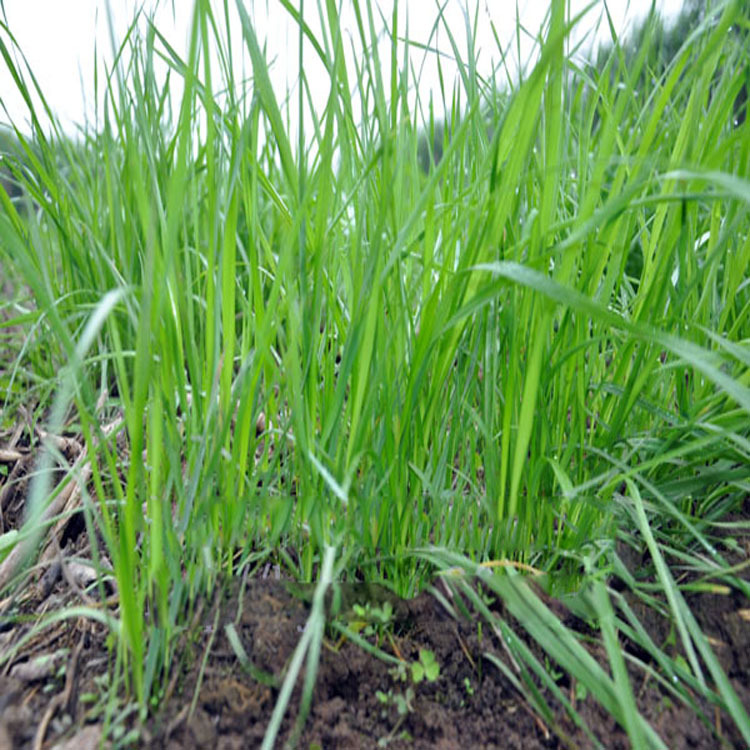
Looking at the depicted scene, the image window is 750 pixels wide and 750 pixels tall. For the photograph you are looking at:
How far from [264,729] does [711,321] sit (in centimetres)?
70

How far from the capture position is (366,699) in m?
0.63

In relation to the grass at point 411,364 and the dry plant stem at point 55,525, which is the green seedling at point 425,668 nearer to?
the grass at point 411,364

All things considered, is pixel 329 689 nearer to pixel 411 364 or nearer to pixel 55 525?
pixel 411 364

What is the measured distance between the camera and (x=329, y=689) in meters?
0.63

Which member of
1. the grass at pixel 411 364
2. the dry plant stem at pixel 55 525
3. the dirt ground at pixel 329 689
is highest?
the grass at pixel 411 364

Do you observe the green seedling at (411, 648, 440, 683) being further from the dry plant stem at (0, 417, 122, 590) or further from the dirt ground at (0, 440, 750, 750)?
the dry plant stem at (0, 417, 122, 590)

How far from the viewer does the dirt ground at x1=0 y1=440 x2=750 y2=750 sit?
0.57 meters

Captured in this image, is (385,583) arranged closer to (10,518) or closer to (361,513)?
(361,513)

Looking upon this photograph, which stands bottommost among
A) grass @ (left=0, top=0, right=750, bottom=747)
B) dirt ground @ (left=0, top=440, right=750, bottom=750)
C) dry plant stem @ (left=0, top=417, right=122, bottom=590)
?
dry plant stem @ (left=0, top=417, right=122, bottom=590)

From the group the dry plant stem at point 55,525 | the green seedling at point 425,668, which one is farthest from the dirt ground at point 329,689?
the dry plant stem at point 55,525

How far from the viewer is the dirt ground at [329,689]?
0.57 m

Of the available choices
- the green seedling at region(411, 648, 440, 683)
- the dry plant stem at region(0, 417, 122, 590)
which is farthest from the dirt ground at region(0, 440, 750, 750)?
the dry plant stem at region(0, 417, 122, 590)

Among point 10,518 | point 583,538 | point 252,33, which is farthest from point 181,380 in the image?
point 10,518

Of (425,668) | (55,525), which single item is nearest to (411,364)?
(425,668)
